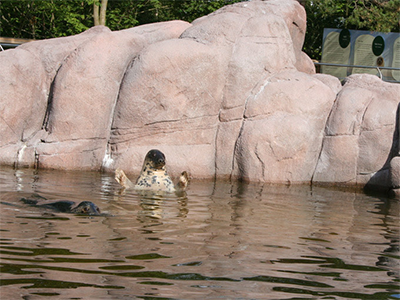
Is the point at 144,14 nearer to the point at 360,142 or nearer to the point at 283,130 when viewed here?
the point at 283,130

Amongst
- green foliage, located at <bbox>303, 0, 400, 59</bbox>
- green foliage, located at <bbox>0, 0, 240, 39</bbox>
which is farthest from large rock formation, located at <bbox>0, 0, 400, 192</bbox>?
green foliage, located at <bbox>0, 0, 240, 39</bbox>

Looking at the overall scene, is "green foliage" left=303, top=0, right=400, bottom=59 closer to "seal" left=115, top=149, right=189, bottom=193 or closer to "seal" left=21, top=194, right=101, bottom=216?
"seal" left=115, top=149, right=189, bottom=193

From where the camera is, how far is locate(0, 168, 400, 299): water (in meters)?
4.10

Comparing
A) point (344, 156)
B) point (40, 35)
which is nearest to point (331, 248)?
point (344, 156)

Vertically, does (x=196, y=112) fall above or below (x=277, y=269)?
above

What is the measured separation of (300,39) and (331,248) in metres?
11.2

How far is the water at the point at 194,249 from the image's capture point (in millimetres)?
4098

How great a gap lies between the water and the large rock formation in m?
3.04

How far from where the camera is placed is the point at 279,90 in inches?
484

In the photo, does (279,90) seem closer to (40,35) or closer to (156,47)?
(156,47)

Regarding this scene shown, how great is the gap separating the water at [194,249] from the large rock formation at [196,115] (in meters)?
3.04

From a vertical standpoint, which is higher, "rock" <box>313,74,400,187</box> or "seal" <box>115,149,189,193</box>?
"rock" <box>313,74,400,187</box>

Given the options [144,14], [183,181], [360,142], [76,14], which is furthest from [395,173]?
[144,14]

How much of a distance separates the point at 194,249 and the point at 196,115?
7.21 m
